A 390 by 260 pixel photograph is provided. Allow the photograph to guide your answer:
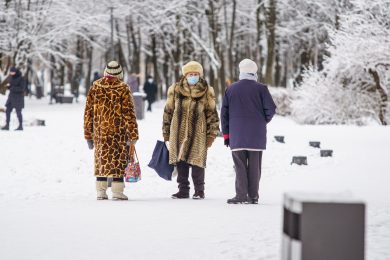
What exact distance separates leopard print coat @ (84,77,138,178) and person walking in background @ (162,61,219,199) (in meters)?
0.61

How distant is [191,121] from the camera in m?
10.2

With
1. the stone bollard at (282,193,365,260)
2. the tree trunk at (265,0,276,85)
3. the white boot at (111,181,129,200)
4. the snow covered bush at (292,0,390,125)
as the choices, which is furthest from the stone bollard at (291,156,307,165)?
the tree trunk at (265,0,276,85)

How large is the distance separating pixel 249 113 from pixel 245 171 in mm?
693

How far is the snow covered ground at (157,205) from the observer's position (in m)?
6.20

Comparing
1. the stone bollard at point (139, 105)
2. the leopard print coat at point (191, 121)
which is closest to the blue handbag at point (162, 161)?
the leopard print coat at point (191, 121)

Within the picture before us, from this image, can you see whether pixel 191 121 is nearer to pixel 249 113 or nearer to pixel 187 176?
pixel 187 176

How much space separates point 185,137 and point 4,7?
110 feet

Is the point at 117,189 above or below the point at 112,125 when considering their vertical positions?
below

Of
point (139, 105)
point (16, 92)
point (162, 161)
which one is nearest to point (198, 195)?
point (162, 161)

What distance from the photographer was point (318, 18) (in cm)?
4547

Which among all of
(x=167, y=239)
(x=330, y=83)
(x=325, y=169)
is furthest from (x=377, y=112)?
(x=167, y=239)

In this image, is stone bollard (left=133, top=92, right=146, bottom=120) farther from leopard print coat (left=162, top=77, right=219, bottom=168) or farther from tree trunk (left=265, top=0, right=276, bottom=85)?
leopard print coat (left=162, top=77, right=219, bottom=168)

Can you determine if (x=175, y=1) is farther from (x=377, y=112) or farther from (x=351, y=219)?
(x=351, y=219)

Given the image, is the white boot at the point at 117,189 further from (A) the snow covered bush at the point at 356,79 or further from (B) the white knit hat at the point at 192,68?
(A) the snow covered bush at the point at 356,79
